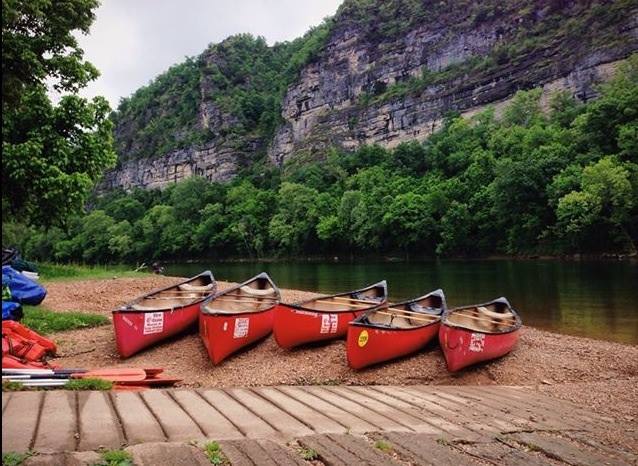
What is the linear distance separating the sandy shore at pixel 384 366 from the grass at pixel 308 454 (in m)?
5.21

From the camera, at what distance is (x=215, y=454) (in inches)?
162

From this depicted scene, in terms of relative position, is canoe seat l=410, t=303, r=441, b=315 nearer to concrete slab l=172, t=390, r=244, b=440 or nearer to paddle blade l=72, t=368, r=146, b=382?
paddle blade l=72, t=368, r=146, b=382

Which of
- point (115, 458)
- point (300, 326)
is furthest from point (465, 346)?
point (115, 458)

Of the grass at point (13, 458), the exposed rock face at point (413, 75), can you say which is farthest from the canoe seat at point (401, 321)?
the exposed rock face at point (413, 75)

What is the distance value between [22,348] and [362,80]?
12298 centimetres

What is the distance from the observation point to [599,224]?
157ft

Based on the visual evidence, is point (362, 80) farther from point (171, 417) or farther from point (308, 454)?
point (308, 454)

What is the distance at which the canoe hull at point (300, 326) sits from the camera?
11375 millimetres

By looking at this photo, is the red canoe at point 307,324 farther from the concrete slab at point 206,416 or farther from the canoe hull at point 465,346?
the concrete slab at point 206,416

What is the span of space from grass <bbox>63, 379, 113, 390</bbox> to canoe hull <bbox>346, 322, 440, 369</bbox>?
5.04 meters

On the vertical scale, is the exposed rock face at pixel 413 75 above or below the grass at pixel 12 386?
above

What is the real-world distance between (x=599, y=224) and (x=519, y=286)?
2563cm

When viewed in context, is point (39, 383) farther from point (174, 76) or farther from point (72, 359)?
point (174, 76)

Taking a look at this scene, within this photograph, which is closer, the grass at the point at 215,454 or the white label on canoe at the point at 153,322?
the grass at the point at 215,454
